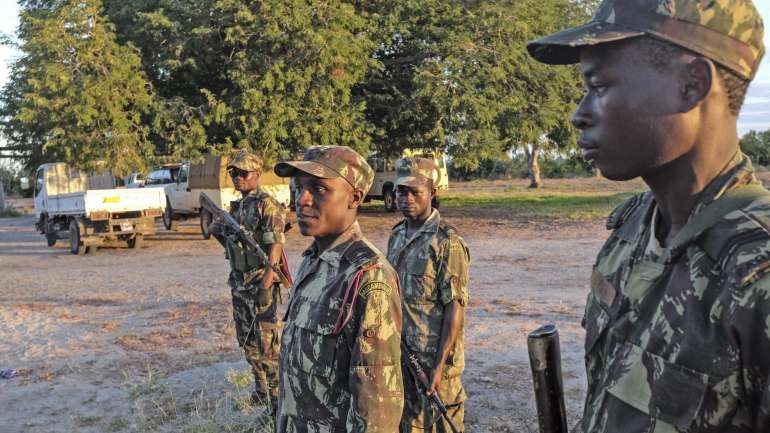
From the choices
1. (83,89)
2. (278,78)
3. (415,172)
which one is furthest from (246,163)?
(83,89)

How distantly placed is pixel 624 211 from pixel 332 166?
1.22m

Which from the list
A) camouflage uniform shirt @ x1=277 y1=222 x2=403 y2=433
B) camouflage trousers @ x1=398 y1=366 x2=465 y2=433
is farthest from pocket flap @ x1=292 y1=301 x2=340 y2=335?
camouflage trousers @ x1=398 y1=366 x2=465 y2=433

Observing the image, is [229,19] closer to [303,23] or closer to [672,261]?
[303,23]

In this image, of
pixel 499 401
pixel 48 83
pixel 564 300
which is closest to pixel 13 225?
pixel 48 83

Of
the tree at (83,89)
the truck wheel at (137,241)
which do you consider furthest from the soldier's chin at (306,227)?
the tree at (83,89)

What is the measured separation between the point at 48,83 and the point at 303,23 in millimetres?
5888

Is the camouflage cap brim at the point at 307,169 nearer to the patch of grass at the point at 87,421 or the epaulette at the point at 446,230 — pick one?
the epaulette at the point at 446,230

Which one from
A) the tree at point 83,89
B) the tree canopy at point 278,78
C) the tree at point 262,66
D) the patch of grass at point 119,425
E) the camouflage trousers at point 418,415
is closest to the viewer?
the camouflage trousers at point 418,415

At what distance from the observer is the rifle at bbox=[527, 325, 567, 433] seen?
1423 millimetres

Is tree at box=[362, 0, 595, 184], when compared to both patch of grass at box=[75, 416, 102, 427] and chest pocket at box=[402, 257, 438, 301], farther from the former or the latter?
chest pocket at box=[402, 257, 438, 301]

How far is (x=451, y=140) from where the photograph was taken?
18.0 meters

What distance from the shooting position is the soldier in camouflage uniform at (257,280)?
5.03 m

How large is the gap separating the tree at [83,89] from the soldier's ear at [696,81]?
51.4 ft

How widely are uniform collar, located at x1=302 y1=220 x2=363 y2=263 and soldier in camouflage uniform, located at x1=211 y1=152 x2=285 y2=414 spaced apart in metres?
2.61
